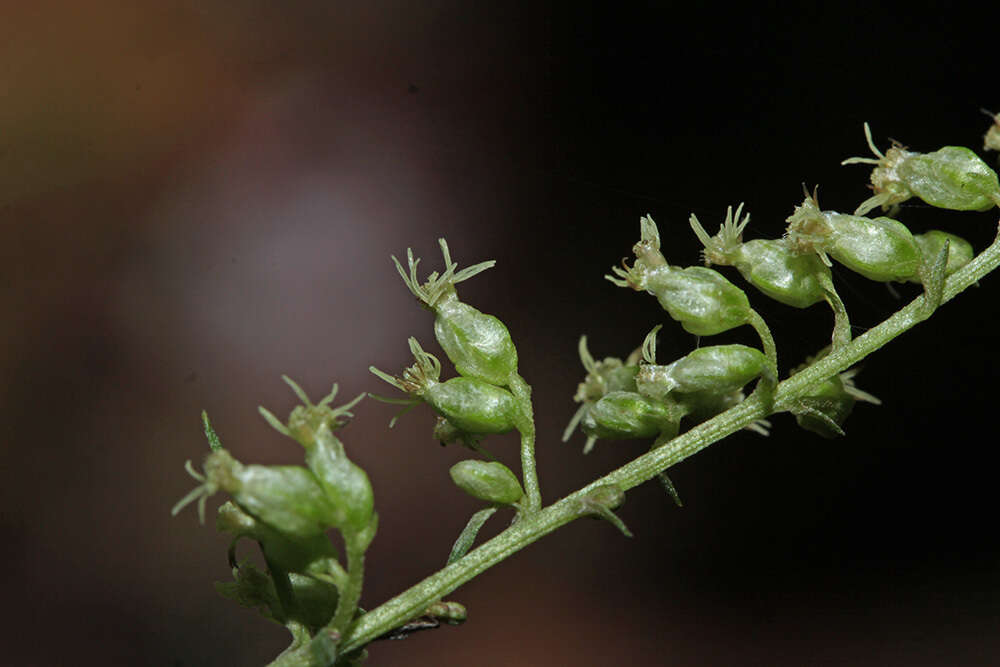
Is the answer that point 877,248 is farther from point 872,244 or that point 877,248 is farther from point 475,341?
point 475,341

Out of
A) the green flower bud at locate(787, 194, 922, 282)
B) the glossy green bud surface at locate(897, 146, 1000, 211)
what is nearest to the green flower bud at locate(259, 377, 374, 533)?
the green flower bud at locate(787, 194, 922, 282)

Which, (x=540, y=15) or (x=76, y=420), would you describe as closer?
(x=76, y=420)

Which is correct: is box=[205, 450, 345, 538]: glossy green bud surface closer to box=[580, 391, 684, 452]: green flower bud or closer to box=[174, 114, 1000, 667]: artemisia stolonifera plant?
box=[174, 114, 1000, 667]: artemisia stolonifera plant

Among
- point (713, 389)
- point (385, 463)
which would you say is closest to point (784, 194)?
point (385, 463)

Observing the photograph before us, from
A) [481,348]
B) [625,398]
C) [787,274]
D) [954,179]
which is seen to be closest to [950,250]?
[954,179]

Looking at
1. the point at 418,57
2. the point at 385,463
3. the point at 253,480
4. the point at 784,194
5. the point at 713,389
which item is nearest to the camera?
the point at 253,480

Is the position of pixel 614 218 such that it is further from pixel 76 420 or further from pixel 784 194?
pixel 76 420

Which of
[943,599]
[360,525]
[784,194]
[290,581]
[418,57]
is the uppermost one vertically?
[418,57]
